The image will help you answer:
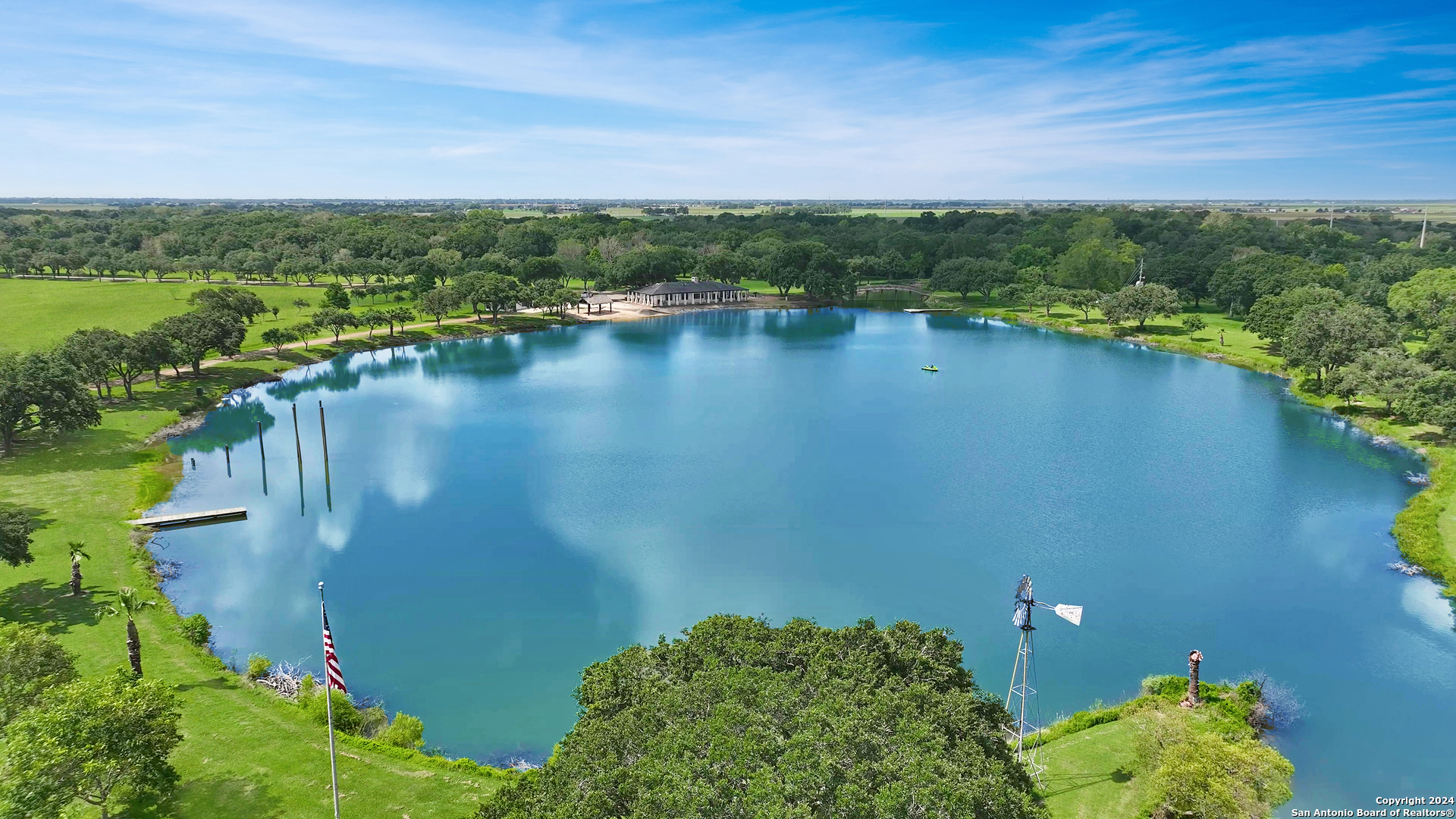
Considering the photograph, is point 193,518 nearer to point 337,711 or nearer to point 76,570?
point 76,570

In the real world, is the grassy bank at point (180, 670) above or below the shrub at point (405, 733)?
above

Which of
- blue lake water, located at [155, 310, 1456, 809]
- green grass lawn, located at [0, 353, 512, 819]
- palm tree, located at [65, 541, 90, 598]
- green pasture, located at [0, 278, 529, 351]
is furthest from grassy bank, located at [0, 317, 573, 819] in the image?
green pasture, located at [0, 278, 529, 351]

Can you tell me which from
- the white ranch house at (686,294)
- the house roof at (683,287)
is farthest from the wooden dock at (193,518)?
the house roof at (683,287)

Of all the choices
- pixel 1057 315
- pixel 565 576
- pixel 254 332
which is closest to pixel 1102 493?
pixel 565 576

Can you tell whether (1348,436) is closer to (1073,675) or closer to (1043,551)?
(1043,551)

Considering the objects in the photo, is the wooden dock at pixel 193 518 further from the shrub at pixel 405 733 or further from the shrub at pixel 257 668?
the shrub at pixel 405 733

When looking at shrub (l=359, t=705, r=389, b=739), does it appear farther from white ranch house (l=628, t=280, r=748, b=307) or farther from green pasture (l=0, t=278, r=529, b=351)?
white ranch house (l=628, t=280, r=748, b=307)

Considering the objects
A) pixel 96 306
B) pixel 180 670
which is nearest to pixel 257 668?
pixel 180 670
